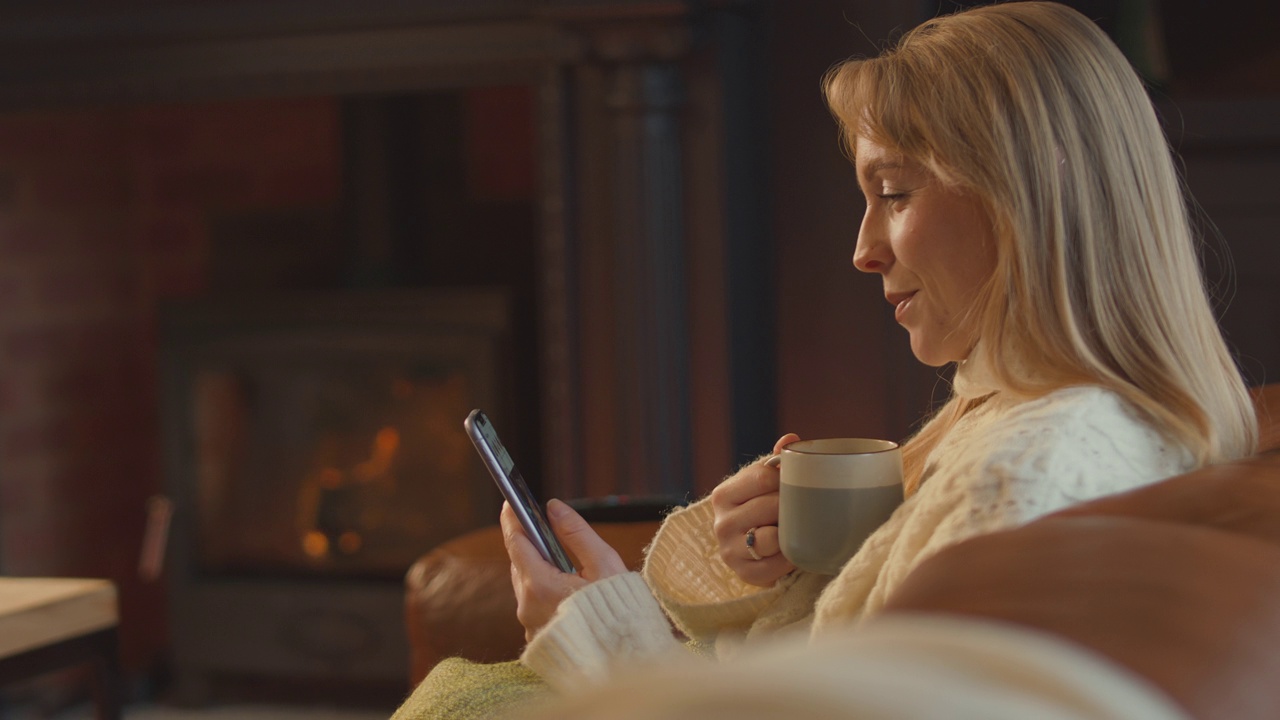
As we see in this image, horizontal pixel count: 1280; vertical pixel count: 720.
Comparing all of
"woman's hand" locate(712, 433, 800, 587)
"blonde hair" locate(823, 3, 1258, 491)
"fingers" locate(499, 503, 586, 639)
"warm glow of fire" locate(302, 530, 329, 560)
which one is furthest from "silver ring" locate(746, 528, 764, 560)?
"warm glow of fire" locate(302, 530, 329, 560)

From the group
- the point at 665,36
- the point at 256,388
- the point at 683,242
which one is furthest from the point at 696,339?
the point at 256,388

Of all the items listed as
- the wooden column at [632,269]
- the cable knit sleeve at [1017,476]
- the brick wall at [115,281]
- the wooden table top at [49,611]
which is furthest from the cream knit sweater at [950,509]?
the brick wall at [115,281]

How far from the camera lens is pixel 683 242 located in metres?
2.10

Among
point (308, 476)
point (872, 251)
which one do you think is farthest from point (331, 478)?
point (872, 251)

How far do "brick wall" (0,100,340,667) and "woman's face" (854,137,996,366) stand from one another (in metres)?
1.99

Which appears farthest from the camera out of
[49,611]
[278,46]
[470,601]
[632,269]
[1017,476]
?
[278,46]

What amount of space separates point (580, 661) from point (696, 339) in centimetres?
125

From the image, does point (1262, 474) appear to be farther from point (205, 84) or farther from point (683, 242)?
point (205, 84)

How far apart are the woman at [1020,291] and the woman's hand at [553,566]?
1cm

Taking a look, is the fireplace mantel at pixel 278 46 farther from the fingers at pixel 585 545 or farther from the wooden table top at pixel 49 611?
the fingers at pixel 585 545

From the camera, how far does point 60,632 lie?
4.96 ft

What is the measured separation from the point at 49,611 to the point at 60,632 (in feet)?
0.09

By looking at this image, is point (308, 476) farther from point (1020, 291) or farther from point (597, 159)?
point (1020, 291)

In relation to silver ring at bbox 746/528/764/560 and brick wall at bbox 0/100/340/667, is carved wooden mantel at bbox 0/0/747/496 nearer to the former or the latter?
brick wall at bbox 0/100/340/667
